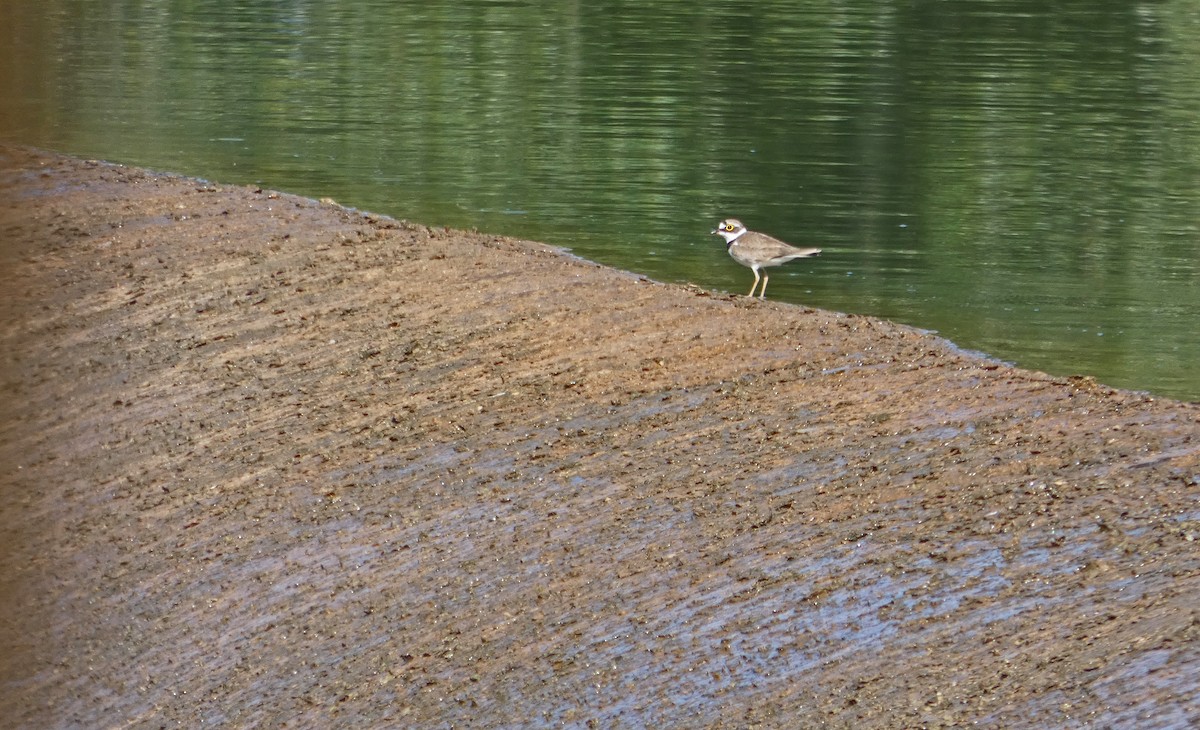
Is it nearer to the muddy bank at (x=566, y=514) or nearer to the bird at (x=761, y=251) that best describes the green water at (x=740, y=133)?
the bird at (x=761, y=251)

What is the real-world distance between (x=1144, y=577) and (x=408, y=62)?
2059 cm

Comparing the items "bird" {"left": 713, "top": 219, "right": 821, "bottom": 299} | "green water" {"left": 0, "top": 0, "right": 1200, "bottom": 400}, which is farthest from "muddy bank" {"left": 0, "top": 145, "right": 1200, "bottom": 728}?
"green water" {"left": 0, "top": 0, "right": 1200, "bottom": 400}

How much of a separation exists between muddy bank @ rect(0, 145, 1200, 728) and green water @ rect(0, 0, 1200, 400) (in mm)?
2550

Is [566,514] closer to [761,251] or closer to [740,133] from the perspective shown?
[761,251]

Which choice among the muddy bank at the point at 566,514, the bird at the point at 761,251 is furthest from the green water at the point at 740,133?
the muddy bank at the point at 566,514

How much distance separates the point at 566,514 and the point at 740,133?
44.0 feet

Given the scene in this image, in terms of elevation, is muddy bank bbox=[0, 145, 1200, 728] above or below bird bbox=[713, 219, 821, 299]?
below

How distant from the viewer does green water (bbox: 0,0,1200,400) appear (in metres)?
14.1

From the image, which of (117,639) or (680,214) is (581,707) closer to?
(117,639)

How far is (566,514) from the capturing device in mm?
8047

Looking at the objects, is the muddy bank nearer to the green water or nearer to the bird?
the bird

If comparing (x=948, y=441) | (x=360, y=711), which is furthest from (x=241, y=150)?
(x=360, y=711)

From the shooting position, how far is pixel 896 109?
2262cm

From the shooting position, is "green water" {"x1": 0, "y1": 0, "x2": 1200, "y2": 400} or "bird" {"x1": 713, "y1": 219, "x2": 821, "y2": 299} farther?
"green water" {"x1": 0, "y1": 0, "x2": 1200, "y2": 400}
